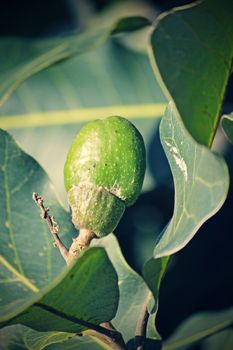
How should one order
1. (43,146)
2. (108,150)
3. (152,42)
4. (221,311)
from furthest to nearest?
(43,146) < (221,311) < (108,150) < (152,42)

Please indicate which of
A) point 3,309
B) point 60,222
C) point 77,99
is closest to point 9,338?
point 3,309

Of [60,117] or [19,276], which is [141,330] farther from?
[60,117]

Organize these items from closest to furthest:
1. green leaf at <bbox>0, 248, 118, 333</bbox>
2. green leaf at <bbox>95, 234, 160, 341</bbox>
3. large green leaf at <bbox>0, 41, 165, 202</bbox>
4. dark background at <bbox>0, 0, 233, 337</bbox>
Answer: green leaf at <bbox>0, 248, 118, 333</bbox>
green leaf at <bbox>95, 234, 160, 341</bbox>
dark background at <bbox>0, 0, 233, 337</bbox>
large green leaf at <bbox>0, 41, 165, 202</bbox>

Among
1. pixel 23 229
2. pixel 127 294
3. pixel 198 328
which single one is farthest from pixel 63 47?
pixel 198 328

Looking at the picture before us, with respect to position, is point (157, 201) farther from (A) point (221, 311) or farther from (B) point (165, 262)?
(B) point (165, 262)

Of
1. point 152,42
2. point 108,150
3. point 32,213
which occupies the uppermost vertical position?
point 152,42

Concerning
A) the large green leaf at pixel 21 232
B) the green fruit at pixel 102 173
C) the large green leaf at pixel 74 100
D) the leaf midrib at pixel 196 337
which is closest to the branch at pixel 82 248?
the green fruit at pixel 102 173

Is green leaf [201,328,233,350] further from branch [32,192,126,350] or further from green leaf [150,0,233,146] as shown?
green leaf [150,0,233,146]

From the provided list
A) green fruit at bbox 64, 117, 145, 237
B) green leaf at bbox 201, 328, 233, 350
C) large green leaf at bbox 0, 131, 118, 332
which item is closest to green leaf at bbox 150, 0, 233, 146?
green fruit at bbox 64, 117, 145, 237
